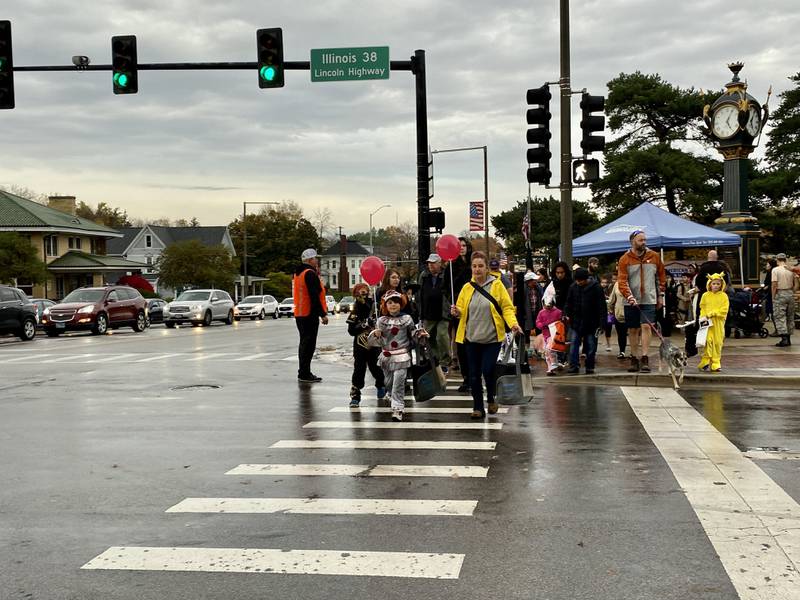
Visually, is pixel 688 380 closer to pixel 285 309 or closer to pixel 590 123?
pixel 590 123

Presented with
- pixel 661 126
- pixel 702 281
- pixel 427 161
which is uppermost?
pixel 661 126

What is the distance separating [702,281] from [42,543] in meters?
13.0

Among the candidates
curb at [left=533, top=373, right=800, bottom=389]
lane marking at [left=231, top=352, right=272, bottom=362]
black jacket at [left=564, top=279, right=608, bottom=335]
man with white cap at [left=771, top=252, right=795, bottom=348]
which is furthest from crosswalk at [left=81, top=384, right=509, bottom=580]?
man with white cap at [left=771, top=252, right=795, bottom=348]

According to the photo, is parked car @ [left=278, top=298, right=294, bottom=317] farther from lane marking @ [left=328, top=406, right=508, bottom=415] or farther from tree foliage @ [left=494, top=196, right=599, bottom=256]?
lane marking @ [left=328, top=406, right=508, bottom=415]

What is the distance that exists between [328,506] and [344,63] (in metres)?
11.9

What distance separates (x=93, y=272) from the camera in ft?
201

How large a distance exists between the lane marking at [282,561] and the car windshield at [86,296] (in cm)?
2709

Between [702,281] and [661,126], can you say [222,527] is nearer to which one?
[702,281]

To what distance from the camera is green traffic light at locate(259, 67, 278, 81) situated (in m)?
16.1

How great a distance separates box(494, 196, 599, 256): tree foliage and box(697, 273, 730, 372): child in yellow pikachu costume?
1998 inches

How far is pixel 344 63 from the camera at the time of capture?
16.1 metres

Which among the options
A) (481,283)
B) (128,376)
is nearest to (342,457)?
(481,283)

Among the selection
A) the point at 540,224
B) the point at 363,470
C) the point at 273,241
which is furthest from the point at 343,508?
the point at 273,241

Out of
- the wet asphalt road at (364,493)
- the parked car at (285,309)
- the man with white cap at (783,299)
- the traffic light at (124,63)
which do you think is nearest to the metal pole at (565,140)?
the wet asphalt road at (364,493)
